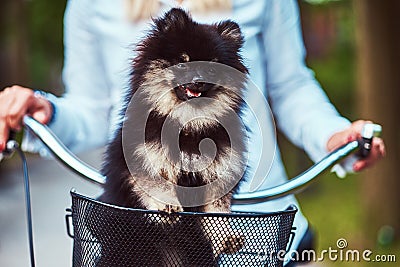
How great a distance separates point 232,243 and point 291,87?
0.35 meters

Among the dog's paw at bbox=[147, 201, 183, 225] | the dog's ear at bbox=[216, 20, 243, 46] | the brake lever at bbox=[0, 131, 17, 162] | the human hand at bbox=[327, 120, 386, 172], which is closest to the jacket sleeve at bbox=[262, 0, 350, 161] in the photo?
the human hand at bbox=[327, 120, 386, 172]

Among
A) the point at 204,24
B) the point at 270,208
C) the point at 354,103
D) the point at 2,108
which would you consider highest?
the point at 204,24

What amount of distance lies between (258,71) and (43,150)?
376mm

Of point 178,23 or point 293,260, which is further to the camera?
point 293,260

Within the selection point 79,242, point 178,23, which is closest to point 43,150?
point 79,242

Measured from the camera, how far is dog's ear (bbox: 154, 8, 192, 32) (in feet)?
2.51

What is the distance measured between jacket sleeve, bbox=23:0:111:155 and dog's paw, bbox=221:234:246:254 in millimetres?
368

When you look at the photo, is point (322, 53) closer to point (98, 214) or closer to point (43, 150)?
point (43, 150)

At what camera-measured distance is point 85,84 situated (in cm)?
108

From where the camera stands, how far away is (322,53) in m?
2.47

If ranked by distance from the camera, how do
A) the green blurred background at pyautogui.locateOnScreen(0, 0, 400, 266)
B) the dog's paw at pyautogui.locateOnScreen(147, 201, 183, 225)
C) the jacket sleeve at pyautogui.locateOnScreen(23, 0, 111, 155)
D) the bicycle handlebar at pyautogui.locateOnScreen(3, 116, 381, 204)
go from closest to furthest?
the dog's paw at pyautogui.locateOnScreen(147, 201, 183, 225) < the bicycle handlebar at pyautogui.locateOnScreen(3, 116, 381, 204) < the jacket sleeve at pyautogui.locateOnScreen(23, 0, 111, 155) < the green blurred background at pyautogui.locateOnScreen(0, 0, 400, 266)

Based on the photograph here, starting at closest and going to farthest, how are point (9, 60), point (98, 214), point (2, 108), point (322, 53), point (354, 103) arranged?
point (98, 214) < point (2, 108) < point (322, 53) < point (9, 60) < point (354, 103)

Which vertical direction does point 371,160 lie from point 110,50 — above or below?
below

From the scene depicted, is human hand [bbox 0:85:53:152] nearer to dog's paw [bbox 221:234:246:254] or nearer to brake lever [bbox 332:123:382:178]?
dog's paw [bbox 221:234:246:254]
